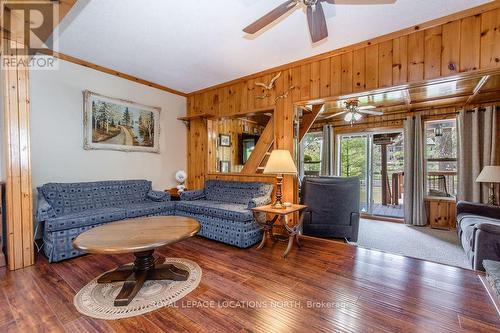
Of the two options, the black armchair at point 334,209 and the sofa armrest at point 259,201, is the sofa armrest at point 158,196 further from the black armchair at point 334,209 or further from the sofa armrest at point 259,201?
the black armchair at point 334,209

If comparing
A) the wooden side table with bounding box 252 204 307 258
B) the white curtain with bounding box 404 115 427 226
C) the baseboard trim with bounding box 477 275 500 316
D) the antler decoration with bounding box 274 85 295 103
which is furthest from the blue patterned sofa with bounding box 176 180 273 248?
the white curtain with bounding box 404 115 427 226

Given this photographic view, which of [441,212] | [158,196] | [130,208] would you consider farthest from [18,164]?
[441,212]

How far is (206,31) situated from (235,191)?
2.25m

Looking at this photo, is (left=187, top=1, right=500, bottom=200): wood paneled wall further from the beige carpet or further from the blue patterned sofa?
the beige carpet

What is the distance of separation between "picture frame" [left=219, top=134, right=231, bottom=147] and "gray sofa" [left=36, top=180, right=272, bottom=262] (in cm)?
97

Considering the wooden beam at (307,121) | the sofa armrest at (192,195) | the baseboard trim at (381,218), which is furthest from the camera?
the baseboard trim at (381,218)

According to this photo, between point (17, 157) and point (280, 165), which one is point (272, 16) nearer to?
point (280, 165)

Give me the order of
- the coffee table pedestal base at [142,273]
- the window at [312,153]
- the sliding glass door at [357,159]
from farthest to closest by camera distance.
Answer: the window at [312,153]
the sliding glass door at [357,159]
the coffee table pedestal base at [142,273]

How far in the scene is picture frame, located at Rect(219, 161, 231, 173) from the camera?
4676 millimetres

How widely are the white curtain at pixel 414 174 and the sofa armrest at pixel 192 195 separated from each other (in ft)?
13.7

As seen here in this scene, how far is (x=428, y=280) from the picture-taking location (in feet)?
6.98

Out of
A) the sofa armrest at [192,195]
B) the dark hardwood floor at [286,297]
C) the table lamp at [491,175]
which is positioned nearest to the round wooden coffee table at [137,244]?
the dark hardwood floor at [286,297]

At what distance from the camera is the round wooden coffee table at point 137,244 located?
1.73 metres

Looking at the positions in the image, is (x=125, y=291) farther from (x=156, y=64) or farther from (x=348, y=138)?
(x=348, y=138)
